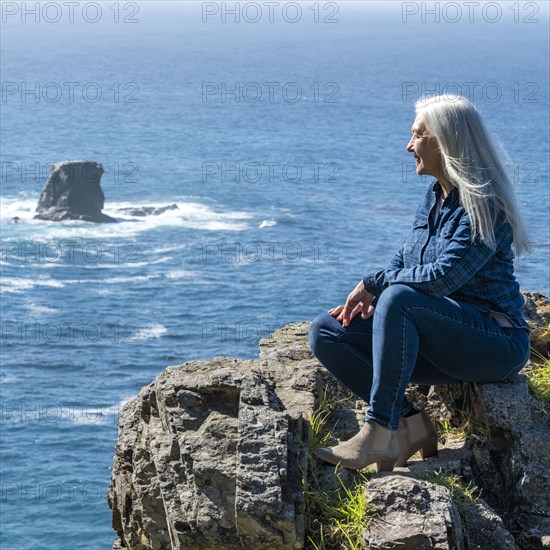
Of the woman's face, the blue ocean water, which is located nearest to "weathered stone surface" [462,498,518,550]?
the woman's face

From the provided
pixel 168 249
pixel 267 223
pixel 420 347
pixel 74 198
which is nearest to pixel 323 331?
pixel 420 347

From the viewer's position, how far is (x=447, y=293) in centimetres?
814

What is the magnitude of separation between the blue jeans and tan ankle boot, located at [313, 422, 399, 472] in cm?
8

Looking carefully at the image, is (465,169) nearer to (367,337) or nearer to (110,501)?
(367,337)

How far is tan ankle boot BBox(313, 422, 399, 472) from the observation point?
815cm

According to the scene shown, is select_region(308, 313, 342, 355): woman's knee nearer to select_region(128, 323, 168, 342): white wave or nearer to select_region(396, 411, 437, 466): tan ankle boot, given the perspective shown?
select_region(396, 411, 437, 466): tan ankle boot

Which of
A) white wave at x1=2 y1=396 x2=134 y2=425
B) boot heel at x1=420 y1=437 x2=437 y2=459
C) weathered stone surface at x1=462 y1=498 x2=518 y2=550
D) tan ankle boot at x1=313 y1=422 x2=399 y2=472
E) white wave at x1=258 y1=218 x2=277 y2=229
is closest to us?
weathered stone surface at x1=462 y1=498 x2=518 y2=550

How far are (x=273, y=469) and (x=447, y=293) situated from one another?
5.95ft

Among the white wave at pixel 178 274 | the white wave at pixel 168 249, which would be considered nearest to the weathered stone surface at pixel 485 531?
the white wave at pixel 178 274

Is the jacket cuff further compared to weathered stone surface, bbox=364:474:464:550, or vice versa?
the jacket cuff

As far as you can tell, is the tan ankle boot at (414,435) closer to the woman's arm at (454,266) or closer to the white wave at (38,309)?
the woman's arm at (454,266)

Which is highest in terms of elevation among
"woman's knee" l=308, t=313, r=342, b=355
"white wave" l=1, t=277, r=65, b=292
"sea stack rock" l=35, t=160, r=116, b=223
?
"woman's knee" l=308, t=313, r=342, b=355

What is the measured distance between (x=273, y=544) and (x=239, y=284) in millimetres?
95812

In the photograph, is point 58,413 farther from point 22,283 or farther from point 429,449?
point 429,449
